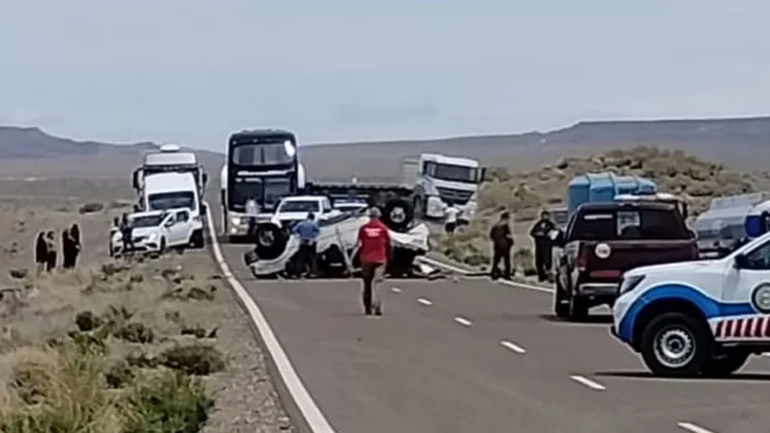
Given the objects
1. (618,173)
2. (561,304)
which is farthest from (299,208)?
(618,173)

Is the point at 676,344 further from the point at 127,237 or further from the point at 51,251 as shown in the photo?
the point at 127,237

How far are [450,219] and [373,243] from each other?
41.6 m

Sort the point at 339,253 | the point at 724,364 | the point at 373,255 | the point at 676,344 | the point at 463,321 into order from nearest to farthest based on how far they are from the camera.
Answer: the point at 676,344 → the point at 724,364 → the point at 373,255 → the point at 463,321 → the point at 339,253

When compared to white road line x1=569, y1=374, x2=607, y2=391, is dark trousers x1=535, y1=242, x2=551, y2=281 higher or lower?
lower

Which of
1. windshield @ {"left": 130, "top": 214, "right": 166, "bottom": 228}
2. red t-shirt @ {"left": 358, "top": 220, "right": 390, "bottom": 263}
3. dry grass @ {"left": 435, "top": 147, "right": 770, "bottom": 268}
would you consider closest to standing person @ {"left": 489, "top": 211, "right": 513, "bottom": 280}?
red t-shirt @ {"left": 358, "top": 220, "right": 390, "bottom": 263}

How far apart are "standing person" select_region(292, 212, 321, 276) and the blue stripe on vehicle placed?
75.4 feet

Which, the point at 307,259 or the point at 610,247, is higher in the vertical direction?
the point at 610,247

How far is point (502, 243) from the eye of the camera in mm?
42719

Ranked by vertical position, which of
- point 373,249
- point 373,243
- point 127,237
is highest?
point 373,243

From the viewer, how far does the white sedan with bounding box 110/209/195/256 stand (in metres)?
58.3

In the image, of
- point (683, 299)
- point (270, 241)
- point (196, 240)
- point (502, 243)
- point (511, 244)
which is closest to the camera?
point (683, 299)

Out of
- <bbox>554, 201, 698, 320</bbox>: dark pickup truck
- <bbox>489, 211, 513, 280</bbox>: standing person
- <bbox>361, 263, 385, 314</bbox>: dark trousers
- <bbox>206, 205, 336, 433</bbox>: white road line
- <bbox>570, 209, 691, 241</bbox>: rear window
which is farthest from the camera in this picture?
<bbox>489, 211, 513, 280</bbox>: standing person

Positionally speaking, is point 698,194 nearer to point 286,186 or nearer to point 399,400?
point 286,186

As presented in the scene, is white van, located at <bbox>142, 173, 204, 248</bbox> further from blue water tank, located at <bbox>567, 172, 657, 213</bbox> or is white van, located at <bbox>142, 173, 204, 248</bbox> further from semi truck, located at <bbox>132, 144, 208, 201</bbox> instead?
blue water tank, located at <bbox>567, 172, 657, 213</bbox>
